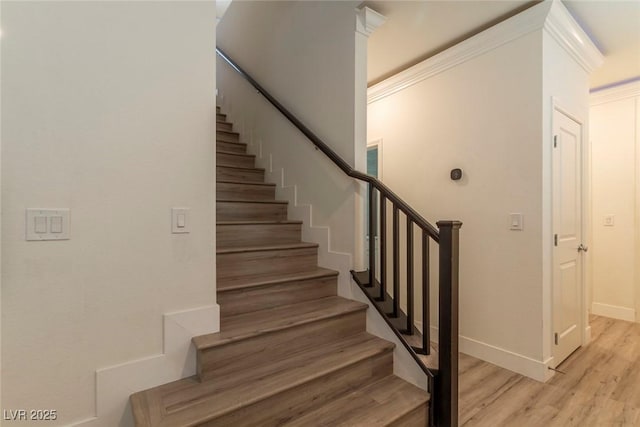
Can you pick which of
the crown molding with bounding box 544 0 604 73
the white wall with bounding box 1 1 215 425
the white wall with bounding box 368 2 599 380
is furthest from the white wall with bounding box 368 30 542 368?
the white wall with bounding box 1 1 215 425

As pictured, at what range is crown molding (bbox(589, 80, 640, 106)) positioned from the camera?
318cm

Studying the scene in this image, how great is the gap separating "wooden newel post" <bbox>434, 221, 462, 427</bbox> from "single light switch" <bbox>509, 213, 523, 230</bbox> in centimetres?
103

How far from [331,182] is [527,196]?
1440 mm

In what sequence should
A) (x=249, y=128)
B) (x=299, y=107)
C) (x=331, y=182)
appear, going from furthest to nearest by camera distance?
(x=249, y=128)
(x=299, y=107)
(x=331, y=182)

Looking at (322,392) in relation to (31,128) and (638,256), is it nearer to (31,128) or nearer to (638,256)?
A: (31,128)

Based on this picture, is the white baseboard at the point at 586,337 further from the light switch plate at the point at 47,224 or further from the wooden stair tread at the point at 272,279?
the light switch plate at the point at 47,224

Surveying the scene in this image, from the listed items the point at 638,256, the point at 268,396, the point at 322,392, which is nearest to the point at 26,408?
the point at 268,396

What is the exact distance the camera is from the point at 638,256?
3211mm

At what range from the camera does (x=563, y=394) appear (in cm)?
197

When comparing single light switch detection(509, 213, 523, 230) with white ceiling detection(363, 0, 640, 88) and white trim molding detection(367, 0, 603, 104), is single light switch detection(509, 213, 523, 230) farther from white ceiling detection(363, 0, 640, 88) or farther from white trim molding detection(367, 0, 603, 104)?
white ceiling detection(363, 0, 640, 88)

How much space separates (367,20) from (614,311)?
405 cm

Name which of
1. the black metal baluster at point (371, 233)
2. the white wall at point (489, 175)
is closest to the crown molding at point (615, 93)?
the white wall at point (489, 175)

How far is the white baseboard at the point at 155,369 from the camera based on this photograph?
1307mm

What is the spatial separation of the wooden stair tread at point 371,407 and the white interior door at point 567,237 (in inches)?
57.3
